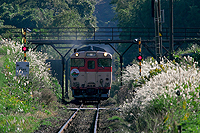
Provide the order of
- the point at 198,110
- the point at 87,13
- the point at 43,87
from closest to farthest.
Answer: the point at 198,110 < the point at 43,87 < the point at 87,13

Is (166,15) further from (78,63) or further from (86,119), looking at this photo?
(86,119)

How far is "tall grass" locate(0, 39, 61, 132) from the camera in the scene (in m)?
11.1

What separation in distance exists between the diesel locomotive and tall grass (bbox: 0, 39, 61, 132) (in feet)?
8.84

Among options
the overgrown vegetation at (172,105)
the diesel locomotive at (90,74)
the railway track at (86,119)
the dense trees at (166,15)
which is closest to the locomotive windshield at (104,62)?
the diesel locomotive at (90,74)

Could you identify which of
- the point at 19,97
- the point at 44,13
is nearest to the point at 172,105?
the point at 19,97

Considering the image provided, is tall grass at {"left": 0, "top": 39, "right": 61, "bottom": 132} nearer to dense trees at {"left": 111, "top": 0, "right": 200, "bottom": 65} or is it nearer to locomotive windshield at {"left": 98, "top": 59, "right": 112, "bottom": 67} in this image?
locomotive windshield at {"left": 98, "top": 59, "right": 112, "bottom": 67}

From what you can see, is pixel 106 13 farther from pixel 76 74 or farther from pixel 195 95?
pixel 195 95

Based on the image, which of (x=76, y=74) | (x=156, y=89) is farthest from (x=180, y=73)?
(x=76, y=74)

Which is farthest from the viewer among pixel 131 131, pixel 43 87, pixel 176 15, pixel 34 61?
pixel 176 15

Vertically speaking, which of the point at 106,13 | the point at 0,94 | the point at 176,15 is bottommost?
the point at 0,94

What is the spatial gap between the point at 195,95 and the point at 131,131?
2.73 metres

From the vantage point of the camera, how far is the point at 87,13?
60406 millimetres

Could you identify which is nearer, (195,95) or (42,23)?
(195,95)

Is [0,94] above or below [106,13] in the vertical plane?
below
